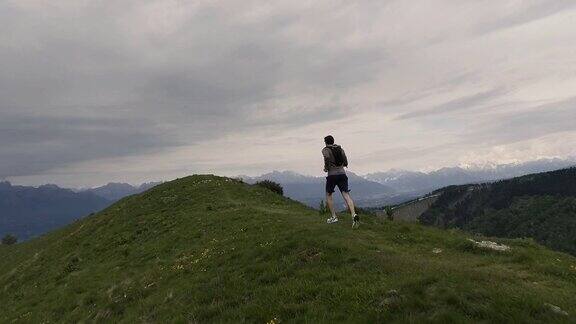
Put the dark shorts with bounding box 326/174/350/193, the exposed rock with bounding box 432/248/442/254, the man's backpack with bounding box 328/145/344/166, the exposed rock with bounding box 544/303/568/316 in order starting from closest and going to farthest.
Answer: the exposed rock with bounding box 544/303/568/316
the exposed rock with bounding box 432/248/442/254
the dark shorts with bounding box 326/174/350/193
the man's backpack with bounding box 328/145/344/166

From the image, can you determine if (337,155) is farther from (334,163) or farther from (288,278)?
(288,278)

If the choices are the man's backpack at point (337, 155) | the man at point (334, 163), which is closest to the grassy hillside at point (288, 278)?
the man at point (334, 163)

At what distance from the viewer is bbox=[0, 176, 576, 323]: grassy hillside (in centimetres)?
1076

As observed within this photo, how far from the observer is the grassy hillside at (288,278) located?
35.3ft

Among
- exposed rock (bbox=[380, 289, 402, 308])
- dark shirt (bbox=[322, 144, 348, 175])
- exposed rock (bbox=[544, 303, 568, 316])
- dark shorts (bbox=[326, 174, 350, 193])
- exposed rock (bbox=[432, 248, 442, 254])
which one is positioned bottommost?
exposed rock (bbox=[544, 303, 568, 316])

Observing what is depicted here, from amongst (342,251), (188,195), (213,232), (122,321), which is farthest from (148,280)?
(188,195)

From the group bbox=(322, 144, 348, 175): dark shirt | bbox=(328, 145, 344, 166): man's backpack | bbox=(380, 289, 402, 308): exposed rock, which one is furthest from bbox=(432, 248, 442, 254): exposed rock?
bbox=(380, 289, 402, 308): exposed rock

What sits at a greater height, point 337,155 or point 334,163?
point 337,155

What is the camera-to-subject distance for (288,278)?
1493 centimetres

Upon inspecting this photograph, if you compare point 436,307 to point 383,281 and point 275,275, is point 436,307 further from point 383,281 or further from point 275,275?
point 275,275

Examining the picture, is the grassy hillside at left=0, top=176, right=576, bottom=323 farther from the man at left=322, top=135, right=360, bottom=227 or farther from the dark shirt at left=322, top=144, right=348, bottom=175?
the dark shirt at left=322, top=144, right=348, bottom=175

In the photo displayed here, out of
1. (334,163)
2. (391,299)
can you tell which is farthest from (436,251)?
(391,299)

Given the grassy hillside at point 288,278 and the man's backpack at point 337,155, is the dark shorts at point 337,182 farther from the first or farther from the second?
the grassy hillside at point 288,278

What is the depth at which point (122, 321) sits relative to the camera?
16.2 m
